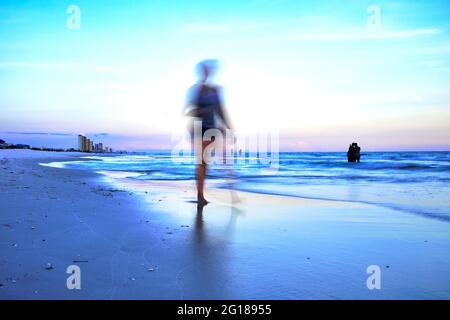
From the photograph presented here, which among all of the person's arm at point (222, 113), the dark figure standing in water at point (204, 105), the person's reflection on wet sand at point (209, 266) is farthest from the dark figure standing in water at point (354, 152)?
the person's reflection on wet sand at point (209, 266)

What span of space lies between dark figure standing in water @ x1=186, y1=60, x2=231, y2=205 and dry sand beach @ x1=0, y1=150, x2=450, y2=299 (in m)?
→ 0.88

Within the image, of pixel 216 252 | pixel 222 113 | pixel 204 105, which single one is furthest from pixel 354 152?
pixel 216 252

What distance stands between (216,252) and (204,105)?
2.71 meters

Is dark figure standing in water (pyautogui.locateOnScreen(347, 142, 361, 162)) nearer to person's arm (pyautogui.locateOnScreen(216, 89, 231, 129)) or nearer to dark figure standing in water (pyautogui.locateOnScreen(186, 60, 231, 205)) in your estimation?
person's arm (pyautogui.locateOnScreen(216, 89, 231, 129))

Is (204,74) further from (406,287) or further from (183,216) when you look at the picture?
(406,287)

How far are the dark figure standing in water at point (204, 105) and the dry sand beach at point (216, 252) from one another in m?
0.88

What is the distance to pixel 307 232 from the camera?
3.27 m

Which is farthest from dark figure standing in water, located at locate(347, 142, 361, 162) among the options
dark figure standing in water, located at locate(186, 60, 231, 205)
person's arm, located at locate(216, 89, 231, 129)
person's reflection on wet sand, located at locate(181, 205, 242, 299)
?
person's reflection on wet sand, located at locate(181, 205, 242, 299)

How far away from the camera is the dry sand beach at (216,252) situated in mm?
1906

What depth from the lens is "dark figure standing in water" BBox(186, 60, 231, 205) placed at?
16.0 ft

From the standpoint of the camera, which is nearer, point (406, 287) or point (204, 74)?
point (406, 287)

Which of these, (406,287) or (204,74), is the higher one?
(204,74)
